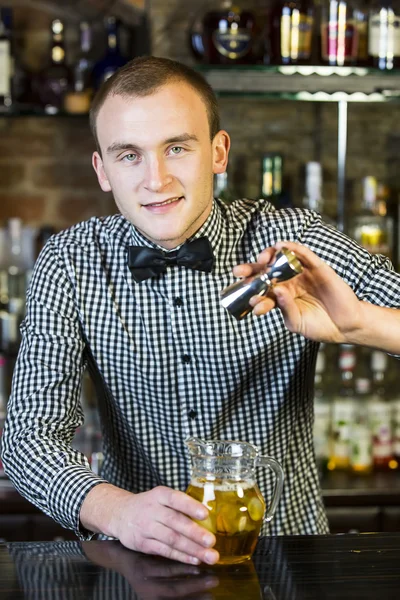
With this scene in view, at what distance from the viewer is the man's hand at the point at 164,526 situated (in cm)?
117

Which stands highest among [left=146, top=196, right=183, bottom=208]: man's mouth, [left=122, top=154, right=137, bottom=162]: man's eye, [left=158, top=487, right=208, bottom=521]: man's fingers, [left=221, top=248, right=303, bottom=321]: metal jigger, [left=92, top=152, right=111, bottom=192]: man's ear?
[left=122, top=154, right=137, bottom=162]: man's eye

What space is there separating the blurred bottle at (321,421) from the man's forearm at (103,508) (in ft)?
5.11

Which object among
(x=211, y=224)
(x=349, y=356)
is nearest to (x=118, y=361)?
(x=211, y=224)

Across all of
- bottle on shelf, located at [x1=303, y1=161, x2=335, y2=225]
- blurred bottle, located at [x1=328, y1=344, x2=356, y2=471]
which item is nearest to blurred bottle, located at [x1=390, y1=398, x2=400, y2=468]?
blurred bottle, located at [x1=328, y1=344, x2=356, y2=471]

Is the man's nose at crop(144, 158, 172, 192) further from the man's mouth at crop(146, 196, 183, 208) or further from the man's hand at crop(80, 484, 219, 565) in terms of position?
the man's hand at crop(80, 484, 219, 565)

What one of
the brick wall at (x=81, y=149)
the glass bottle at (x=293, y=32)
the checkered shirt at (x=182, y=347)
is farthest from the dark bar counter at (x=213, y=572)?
the brick wall at (x=81, y=149)

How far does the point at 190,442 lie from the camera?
122 cm

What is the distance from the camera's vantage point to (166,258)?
5.71 feet

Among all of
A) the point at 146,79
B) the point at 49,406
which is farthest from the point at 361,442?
the point at 146,79

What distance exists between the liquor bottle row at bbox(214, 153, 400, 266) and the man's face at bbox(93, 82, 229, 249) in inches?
49.4

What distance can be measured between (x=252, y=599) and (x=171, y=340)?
768mm

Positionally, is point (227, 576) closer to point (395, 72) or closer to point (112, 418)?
point (112, 418)

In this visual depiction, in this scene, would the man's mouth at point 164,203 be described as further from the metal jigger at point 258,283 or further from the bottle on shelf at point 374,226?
the bottle on shelf at point 374,226

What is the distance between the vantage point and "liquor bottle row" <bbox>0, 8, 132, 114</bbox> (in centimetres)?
291
